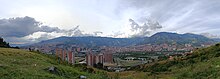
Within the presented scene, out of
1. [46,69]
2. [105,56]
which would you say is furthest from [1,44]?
[105,56]

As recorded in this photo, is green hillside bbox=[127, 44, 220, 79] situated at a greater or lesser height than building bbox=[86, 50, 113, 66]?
greater

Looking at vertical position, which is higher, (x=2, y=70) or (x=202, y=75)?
(x=2, y=70)

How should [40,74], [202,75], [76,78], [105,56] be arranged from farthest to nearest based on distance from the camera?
1. [105,56]
2. [202,75]
3. [76,78]
4. [40,74]

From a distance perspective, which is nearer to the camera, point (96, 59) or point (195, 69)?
point (195, 69)

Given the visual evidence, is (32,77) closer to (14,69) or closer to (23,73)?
(23,73)

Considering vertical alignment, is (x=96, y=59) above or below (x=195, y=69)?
below

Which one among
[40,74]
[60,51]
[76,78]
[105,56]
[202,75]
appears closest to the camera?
[40,74]

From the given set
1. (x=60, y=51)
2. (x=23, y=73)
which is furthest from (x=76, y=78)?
(x=60, y=51)

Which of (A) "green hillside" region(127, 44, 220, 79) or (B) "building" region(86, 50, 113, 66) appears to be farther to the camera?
(B) "building" region(86, 50, 113, 66)

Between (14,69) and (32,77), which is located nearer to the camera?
(32,77)

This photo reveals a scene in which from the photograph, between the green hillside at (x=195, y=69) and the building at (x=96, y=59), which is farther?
the building at (x=96, y=59)

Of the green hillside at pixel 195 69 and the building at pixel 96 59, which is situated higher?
the green hillside at pixel 195 69
